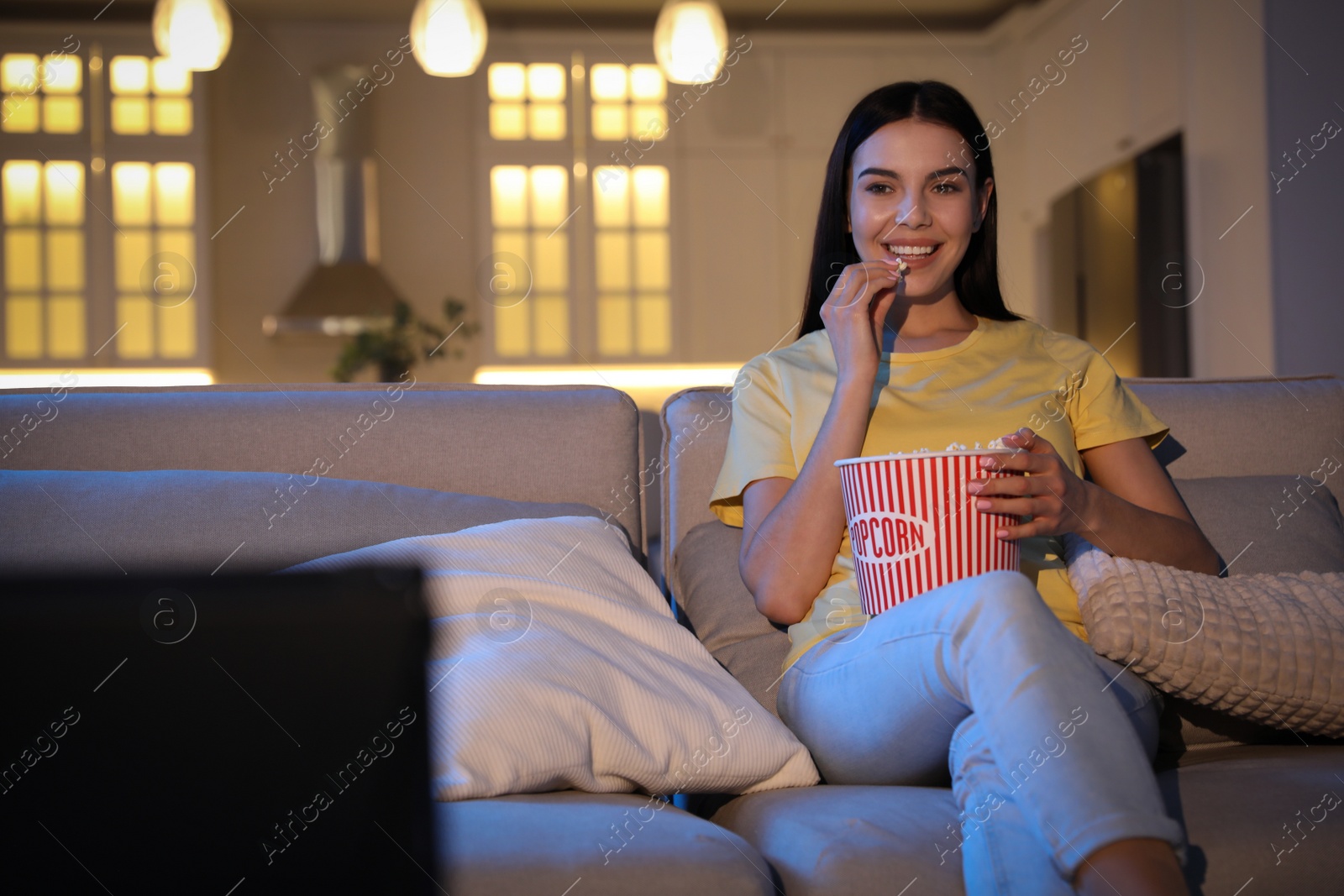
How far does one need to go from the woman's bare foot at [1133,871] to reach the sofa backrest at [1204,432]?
0.84 meters

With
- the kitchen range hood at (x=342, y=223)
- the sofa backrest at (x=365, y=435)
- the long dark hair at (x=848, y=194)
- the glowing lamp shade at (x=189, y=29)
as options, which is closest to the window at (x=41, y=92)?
the kitchen range hood at (x=342, y=223)

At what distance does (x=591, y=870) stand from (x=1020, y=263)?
5.26 meters

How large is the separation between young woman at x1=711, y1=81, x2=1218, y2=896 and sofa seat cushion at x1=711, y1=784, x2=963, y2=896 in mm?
24

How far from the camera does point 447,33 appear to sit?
9.62 feet

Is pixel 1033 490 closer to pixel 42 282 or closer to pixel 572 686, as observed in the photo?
pixel 572 686

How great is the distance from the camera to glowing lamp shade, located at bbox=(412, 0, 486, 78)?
2.92 metres

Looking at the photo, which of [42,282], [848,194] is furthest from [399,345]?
[848,194]

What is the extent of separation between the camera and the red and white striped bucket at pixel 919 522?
0.98m

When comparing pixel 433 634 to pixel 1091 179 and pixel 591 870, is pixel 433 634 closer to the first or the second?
pixel 591 870

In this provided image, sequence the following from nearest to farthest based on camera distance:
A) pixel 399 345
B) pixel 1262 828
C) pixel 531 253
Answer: pixel 1262 828
pixel 399 345
pixel 531 253

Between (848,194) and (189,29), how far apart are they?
2.15 m

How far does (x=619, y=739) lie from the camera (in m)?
1.04

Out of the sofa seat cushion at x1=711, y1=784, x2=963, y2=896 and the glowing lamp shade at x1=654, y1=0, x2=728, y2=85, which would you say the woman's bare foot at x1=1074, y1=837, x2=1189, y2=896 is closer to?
the sofa seat cushion at x1=711, y1=784, x2=963, y2=896

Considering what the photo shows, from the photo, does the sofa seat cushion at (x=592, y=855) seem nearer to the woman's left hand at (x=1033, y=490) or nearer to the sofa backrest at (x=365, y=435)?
the woman's left hand at (x=1033, y=490)
